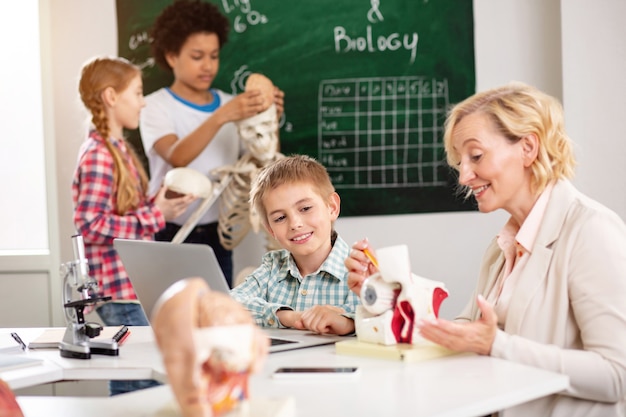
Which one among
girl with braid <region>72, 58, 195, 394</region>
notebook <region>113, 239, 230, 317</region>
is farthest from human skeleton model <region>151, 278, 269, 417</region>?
girl with braid <region>72, 58, 195, 394</region>

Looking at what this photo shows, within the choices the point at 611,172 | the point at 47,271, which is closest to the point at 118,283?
the point at 47,271

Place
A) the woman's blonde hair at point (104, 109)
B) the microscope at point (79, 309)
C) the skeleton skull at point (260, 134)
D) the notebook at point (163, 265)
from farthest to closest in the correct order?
the skeleton skull at point (260, 134)
the woman's blonde hair at point (104, 109)
the microscope at point (79, 309)
the notebook at point (163, 265)

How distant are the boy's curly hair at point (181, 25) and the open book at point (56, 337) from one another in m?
1.99

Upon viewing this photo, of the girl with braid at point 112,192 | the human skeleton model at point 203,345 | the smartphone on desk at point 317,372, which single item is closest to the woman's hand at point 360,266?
the smartphone on desk at point 317,372

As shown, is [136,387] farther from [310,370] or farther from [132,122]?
[310,370]

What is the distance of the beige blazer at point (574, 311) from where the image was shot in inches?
73.9

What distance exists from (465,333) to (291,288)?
846mm

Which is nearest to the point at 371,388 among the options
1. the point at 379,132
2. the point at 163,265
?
the point at 163,265

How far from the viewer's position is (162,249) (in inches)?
87.6

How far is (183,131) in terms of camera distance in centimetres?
427

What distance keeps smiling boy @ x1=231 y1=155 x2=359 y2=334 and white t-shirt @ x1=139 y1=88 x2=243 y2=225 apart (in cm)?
163

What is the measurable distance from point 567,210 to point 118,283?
2.08m

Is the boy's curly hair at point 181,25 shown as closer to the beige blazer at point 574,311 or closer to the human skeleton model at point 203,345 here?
the beige blazer at point 574,311

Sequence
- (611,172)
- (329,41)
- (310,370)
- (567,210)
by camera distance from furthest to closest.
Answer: (329,41)
(611,172)
(567,210)
(310,370)
